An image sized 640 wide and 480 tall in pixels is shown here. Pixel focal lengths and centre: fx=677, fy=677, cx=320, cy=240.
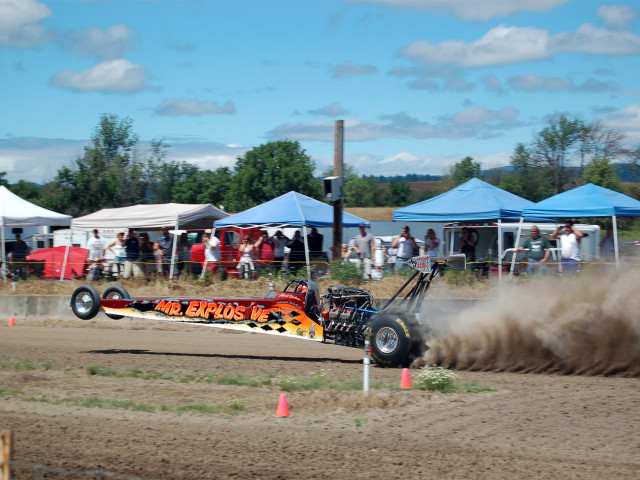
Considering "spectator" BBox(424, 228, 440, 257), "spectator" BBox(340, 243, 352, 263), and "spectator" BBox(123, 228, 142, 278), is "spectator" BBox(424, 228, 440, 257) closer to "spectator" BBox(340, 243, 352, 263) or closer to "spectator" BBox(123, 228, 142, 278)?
"spectator" BBox(340, 243, 352, 263)

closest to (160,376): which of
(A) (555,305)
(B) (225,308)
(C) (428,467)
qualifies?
(B) (225,308)

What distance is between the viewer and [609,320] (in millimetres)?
8922

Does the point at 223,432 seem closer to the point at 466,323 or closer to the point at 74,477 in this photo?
the point at 74,477

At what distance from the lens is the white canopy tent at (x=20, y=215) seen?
21141 millimetres

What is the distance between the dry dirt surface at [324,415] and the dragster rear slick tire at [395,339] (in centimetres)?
22

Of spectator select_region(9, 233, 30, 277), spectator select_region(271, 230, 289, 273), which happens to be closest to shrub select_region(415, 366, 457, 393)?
spectator select_region(271, 230, 289, 273)

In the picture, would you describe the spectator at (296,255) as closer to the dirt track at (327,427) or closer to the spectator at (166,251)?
the spectator at (166,251)

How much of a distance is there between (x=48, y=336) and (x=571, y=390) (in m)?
10.1

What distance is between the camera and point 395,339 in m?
9.70

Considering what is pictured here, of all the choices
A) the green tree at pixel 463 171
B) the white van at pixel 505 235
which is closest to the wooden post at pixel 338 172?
the white van at pixel 505 235

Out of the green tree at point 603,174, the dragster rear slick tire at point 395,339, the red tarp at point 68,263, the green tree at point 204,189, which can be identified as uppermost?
the green tree at point 204,189

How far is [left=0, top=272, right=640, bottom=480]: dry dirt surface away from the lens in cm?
576

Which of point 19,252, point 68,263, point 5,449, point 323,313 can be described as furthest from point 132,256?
point 5,449

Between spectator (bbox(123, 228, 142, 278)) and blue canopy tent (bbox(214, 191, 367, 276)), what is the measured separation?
2.37 m
